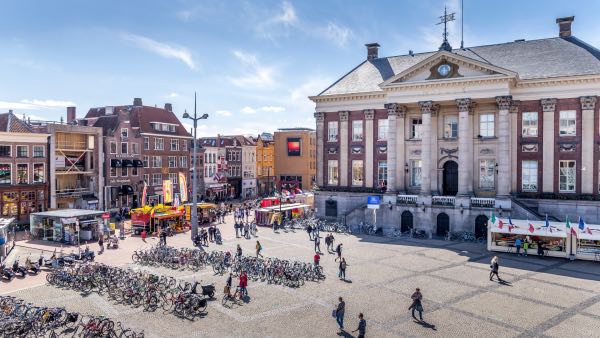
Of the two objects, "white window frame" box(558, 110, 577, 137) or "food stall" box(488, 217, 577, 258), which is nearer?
"food stall" box(488, 217, 577, 258)

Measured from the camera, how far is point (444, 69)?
4569 cm

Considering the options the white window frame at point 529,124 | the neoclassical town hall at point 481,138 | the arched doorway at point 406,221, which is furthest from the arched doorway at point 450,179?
the white window frame at point 529,124

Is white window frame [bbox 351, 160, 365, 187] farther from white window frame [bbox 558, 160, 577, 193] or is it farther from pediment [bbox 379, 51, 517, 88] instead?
A: white window frame [bbox 558, 160, 577, 193]

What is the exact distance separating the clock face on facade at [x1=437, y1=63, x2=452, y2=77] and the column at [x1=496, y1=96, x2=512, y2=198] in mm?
5327

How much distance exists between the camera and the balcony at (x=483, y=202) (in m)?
43.2

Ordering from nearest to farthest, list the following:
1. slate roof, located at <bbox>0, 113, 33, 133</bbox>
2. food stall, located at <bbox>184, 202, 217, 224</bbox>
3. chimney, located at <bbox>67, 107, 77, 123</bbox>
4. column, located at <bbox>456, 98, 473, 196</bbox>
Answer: column, located at <bbox>456, 98, 473, 196</bbox> → slate roof, located at <bbox>0, 113, 33, 133</bbox> → food stall, located at <bbox>184, 202, 217, 224</bbox> → chimney, located at <bbox>67, 107, 77, 123</bbox>

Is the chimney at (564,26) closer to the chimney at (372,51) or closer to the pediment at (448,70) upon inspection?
the pediment at (448,70)

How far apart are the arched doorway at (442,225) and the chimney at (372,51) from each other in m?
24.4

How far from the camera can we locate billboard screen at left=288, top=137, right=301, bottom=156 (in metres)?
97.8

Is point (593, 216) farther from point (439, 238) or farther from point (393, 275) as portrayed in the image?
point (393, 275)

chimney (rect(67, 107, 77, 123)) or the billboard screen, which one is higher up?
chimney (rect(67, 107, 77, 123))

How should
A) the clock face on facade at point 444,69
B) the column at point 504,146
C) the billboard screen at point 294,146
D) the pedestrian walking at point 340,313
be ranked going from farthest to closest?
1. the billboard screen at point 294,146
2. the clock face on facade at point 444,69
3. the column at point 504,146
4. the pedestrian walking at point 340,313

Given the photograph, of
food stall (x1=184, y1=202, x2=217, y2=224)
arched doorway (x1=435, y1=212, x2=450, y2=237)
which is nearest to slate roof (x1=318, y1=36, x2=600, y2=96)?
arched doorway (x1=435, y1=212, x2=450, y2=237)

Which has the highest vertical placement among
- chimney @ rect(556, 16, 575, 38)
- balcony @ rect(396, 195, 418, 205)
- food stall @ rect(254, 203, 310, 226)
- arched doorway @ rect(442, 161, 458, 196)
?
chimney @ rect(556, 16, 575, 38)
